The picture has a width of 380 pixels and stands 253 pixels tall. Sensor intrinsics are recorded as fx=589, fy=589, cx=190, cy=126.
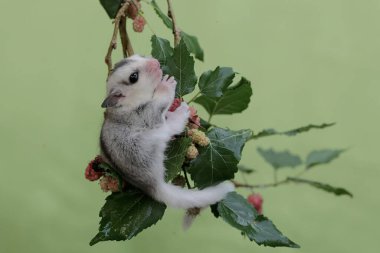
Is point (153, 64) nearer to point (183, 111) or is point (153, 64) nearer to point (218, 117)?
point (183, 111)

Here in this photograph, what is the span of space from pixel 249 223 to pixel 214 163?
0.15 m

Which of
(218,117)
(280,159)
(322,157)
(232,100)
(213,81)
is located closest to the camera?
(213,81)

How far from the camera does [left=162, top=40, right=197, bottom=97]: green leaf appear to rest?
1159 millimetres

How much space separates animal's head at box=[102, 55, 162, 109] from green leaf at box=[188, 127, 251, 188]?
0.19 meters

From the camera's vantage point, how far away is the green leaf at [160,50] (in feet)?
4.14

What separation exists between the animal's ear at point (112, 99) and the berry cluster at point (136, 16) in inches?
7.3

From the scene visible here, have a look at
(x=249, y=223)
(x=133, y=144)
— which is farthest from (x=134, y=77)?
(x=249, y=223)

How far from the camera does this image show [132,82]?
1298 millimetres

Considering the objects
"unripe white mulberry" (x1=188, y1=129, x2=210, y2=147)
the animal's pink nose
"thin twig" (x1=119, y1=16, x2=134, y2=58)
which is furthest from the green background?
"unripe white mulberry" (x1=188, y1=129, x2=210, y2=147)

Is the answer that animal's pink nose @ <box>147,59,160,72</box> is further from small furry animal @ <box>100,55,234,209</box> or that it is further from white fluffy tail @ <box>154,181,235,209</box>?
white fluffy tail @ <box>154,181,235,209</box>

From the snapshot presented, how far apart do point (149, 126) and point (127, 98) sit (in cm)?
8

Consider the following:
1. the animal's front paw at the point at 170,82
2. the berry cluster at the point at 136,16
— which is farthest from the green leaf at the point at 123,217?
the berry cluster at the point at 136,16

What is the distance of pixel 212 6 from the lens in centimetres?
252

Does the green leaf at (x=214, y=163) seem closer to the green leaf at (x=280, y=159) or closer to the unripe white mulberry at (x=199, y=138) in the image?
the unripe white mulberry at (x=199, y=138)
